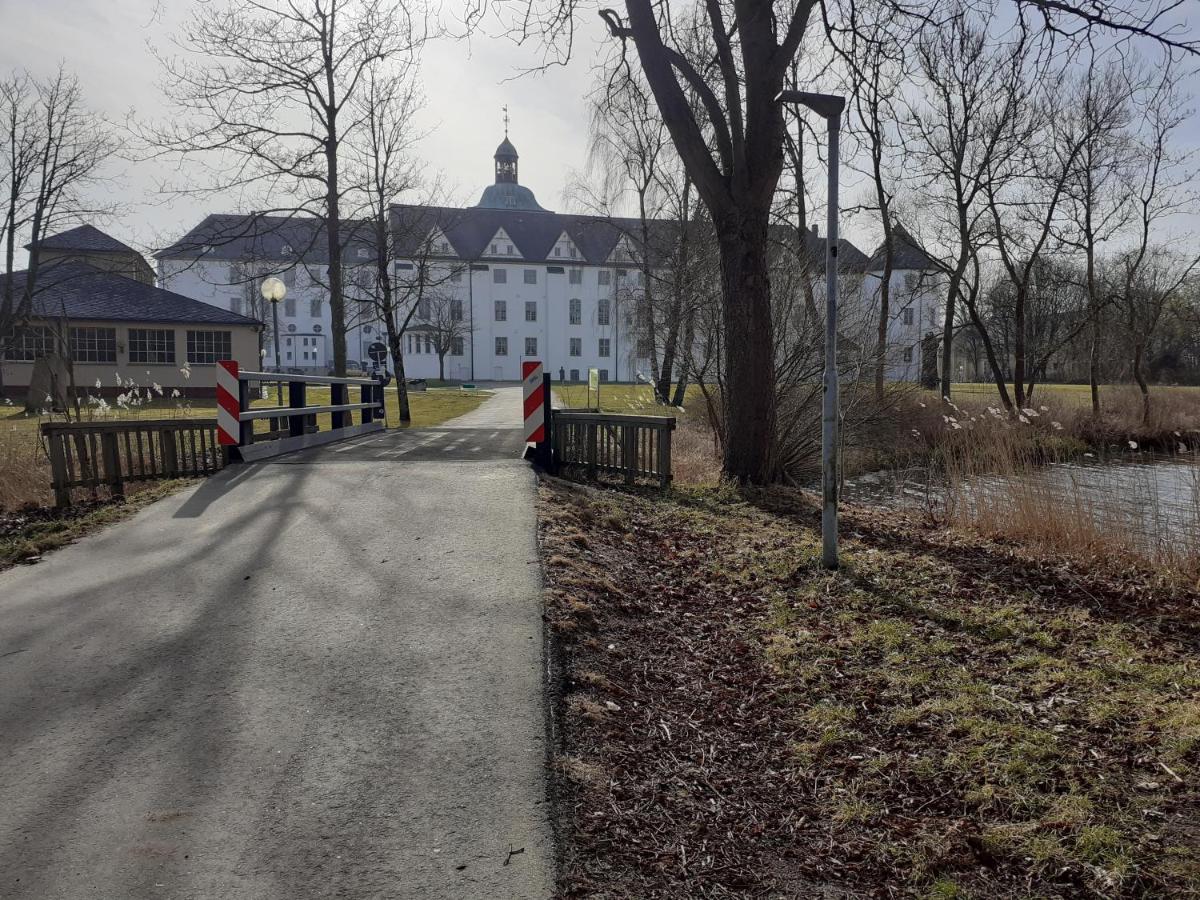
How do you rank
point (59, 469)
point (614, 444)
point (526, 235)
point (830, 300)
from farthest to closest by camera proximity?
point (526, 235), point (614, 444), point (59, 469), point (830, 300)

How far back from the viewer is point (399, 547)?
6422 mm

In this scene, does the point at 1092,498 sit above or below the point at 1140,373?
below

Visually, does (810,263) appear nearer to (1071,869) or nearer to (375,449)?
(375,449)

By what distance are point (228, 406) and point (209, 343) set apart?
97.2 ft

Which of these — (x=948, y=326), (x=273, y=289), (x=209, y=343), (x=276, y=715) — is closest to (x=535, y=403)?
(x=276, y=715)

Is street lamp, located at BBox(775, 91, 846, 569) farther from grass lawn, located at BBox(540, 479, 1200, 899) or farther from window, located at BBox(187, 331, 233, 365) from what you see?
window, located at BBox(187, 331, 233, 365)

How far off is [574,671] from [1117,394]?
27.1 meters

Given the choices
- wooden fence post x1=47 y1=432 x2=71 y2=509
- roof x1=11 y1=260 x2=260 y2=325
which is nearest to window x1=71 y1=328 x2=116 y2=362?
roof x1=11 y1=260 x2=260 y2=325

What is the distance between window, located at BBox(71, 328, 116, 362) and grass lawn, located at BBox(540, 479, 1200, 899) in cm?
3518

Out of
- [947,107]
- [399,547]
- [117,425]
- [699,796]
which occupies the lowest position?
[699,796]

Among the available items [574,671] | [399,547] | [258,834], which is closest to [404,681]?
[574,671]

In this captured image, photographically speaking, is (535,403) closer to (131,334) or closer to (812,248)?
(812,248)

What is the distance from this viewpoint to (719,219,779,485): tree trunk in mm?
9695

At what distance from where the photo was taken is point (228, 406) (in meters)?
9.87
